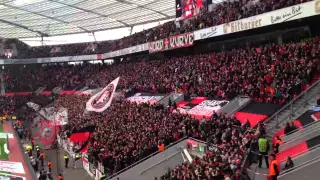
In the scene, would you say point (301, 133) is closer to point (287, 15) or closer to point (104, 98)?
point (287, 15)

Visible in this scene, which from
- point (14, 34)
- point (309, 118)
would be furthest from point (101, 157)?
point (14, 34)

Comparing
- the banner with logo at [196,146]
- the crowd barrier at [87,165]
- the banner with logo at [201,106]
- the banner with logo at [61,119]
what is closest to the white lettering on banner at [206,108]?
the banner with logo at [201,106]

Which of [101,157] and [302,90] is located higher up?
[302,90]

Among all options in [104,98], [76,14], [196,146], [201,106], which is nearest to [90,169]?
[104,98]

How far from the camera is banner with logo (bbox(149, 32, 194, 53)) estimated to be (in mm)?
30062

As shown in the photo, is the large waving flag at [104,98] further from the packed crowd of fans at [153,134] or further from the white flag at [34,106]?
the white flag at [34,106]

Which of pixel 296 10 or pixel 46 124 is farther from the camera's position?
pixel 46 124

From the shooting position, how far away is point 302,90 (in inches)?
633

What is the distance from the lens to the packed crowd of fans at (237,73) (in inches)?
669

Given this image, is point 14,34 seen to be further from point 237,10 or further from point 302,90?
point 302,90

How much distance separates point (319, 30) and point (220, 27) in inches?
281

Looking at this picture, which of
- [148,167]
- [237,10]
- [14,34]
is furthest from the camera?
[14,34]

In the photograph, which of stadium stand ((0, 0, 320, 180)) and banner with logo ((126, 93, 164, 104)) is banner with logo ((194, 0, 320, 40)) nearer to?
stadium stand ((0, 0, 320, 180))

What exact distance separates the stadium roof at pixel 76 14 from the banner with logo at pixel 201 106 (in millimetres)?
19574
